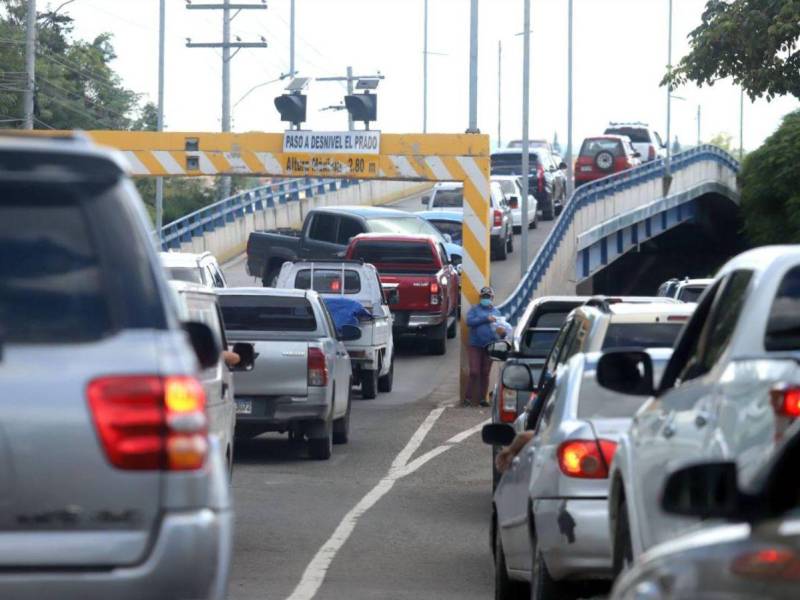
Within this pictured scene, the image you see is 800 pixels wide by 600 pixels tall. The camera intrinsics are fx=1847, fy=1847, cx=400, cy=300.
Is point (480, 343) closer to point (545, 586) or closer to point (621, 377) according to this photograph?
point (545, 586)

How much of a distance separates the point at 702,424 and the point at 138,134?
2413cm

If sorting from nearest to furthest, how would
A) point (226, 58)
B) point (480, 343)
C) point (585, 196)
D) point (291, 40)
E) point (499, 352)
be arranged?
1. point (499, 352)
2. point (480, 343)
3. point (585, 196)
4. point (226, 58)
5. point (291, 40)

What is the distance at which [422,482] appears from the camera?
1755cm

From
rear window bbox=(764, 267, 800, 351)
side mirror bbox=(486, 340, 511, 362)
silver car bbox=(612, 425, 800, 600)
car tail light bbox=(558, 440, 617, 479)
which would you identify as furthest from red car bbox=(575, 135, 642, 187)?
silver car bbox=(612, 425, 800, 600)

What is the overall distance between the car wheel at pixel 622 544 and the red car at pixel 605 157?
5184 cm

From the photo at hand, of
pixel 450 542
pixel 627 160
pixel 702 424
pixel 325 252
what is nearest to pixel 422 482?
pixel 450 542

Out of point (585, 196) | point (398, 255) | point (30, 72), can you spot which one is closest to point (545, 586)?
point (398, 255)

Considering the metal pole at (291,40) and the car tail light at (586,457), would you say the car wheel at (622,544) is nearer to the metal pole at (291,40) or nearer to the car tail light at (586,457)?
the car tail light at (586,457)

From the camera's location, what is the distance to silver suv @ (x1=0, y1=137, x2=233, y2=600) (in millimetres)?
4965

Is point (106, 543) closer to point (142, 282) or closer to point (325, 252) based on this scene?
point (142, 282)

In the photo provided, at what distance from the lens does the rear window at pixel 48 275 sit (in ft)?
16.6

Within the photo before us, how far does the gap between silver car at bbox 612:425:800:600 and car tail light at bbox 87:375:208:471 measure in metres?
1.39

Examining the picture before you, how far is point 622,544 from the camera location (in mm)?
7152

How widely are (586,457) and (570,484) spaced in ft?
0.47
